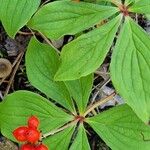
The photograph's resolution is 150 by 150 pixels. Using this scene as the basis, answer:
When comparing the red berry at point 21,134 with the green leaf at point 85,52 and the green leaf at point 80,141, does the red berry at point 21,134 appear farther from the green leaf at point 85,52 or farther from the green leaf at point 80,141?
the green leaf at point 80,141

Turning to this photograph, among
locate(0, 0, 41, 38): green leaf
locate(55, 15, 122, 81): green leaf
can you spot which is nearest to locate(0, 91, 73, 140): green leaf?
locate(55, 15, 122, 81): green leaf

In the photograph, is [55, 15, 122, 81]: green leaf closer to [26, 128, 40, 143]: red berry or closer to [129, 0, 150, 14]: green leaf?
[129, 0, 150, 14]: green leaf

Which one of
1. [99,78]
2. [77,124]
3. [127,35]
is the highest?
[127,35]

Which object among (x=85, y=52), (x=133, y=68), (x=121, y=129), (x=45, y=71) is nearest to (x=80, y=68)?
(x=85, y=52)

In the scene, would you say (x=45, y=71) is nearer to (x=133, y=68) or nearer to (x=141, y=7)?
(x=133, y=68)

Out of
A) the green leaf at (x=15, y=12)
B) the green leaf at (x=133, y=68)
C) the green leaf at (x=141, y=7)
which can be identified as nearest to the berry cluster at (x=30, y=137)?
the green leaf at (x=133, y=68)

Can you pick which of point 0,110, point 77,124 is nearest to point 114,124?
point 77,124

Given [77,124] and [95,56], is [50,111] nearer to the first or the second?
[77,124]
